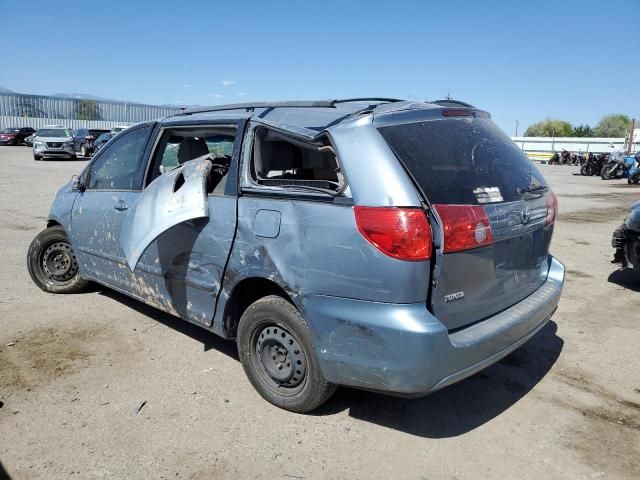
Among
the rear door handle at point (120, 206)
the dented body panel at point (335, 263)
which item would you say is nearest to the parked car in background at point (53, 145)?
the rear door handle at point (120, 206)

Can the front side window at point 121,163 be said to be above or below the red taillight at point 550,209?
above

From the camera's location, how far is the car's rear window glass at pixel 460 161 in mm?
2611

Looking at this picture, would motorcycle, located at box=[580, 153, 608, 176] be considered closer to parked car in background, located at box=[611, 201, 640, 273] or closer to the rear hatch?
parked car in background, located at box=[611, 201, 640, 273]

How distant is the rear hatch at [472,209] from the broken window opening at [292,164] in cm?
42

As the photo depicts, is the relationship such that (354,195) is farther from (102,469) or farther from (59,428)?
(59,428)

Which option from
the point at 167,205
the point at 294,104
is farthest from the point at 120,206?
the point at 294,104

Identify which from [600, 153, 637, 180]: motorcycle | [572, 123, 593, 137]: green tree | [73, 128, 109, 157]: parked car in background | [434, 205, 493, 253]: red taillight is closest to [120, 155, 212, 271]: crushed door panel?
[434, 205, 493, 253]: red taillight

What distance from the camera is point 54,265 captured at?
5133 mm

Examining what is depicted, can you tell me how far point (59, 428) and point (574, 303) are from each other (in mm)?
4708

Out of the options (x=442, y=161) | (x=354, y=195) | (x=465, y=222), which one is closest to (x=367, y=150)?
(x=354, y=195)

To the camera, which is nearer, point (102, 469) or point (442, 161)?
point (102, 469)

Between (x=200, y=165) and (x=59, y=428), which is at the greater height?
(x=200, y=165)

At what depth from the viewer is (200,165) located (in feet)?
11.3

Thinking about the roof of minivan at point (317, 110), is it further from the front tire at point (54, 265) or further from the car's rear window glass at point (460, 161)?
the front tire at point (54, 265)
